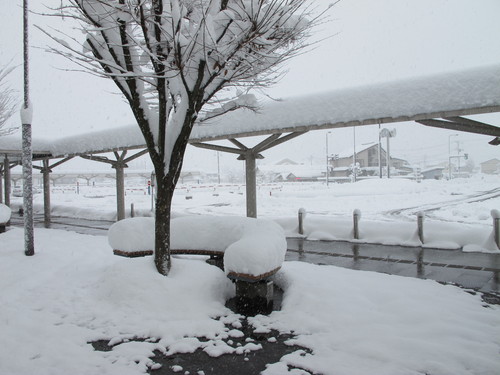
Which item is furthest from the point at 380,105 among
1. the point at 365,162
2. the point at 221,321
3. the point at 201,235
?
the point at 365,162

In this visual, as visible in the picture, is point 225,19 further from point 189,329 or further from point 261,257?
point 189,329

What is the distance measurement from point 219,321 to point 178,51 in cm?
316

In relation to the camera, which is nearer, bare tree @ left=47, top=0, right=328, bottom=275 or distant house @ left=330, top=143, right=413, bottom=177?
bare tree @ left=47, top=0, right=328, bottom=275

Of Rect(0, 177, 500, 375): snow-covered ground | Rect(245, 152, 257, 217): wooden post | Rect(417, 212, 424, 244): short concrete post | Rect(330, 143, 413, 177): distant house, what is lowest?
Rect(0, 177, 500, 375): snow-covered ground

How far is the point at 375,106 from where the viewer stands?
667cm

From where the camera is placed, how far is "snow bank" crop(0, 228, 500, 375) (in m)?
3.04

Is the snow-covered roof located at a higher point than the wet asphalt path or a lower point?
higher

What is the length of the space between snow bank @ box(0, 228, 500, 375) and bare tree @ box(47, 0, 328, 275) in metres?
0.66

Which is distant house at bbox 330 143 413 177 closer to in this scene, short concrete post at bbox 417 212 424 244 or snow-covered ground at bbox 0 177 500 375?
Answer: short concrete post at bbox 417 212 424 244

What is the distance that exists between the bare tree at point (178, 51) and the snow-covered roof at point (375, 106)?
1.11 metres

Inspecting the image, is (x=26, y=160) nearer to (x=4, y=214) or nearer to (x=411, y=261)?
(x=4, y=214)

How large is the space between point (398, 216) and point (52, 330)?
14535 mm

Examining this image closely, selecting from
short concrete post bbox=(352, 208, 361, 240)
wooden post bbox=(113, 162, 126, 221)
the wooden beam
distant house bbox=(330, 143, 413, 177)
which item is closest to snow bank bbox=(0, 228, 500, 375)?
the wooden beam

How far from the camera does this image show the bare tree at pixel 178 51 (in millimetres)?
3695
